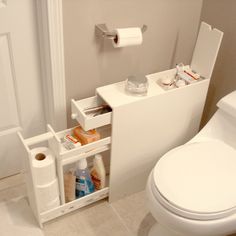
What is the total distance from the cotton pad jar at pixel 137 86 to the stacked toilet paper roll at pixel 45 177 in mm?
432

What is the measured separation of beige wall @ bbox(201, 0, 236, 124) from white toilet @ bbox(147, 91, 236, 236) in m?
0.30

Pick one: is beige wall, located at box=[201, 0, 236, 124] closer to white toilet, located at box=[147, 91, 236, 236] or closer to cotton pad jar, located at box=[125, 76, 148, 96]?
white toilet, located at box=[147, 91, 236, 236]

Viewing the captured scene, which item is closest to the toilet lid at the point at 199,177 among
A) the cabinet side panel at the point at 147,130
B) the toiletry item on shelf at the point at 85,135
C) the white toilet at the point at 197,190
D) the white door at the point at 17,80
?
the white toilet at the point at 197,190

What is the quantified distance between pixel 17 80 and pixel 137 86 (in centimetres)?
54

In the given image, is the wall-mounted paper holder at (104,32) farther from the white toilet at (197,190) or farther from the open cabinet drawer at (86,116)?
the white toilet at (197,190)

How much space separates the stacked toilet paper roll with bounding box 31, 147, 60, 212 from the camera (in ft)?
4.86

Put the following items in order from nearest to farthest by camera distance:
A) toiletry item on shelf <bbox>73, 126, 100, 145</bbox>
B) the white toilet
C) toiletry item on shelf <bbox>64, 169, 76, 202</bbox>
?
1. the white toilet
2. toiletry item on shelf <bbox>73, 126, 100, 145</bbox>
3. toiletry item on shelf <bbox>64, 169, 76, 202</bbox>

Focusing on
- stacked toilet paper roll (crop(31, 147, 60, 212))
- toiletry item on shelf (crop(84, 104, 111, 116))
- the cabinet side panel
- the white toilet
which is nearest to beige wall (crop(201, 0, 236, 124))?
the cabinet side panel

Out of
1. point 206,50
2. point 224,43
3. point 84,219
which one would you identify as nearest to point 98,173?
point 84,219

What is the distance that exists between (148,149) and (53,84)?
0.55 metres

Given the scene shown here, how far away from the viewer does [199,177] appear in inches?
54.9

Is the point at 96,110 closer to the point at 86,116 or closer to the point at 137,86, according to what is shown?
the point at 86,116

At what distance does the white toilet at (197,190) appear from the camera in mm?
1302

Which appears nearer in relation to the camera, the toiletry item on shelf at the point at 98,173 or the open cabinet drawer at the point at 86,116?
the open cabinet drawer at the point at 86,116
